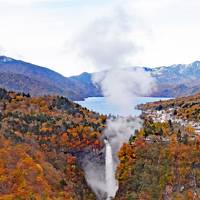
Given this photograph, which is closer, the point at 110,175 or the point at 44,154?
the point at 44,154

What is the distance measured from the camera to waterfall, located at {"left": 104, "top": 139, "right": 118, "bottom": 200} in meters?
65.5

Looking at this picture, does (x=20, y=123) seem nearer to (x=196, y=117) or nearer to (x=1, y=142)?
(x=1, y=142)

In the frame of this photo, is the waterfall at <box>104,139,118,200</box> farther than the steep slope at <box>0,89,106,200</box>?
Yes

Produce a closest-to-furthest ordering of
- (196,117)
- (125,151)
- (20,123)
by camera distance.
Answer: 1. (125,151)
2. (20,123)
3. (196,117)

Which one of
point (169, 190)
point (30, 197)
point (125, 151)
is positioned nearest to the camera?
point (30, 197)

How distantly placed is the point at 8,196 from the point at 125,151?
2567cm

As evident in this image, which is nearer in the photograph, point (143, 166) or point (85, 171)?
point (143, 166)

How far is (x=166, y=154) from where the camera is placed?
59.8 meters

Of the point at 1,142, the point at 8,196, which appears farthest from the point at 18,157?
the point at 8,196

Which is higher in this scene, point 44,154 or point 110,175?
point 44,154

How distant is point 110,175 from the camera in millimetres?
69750

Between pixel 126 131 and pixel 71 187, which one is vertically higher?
pixel 126 131

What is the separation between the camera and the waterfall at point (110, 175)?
65.5 meters

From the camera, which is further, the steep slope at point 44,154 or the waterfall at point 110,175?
the waterfall at point 110,175
